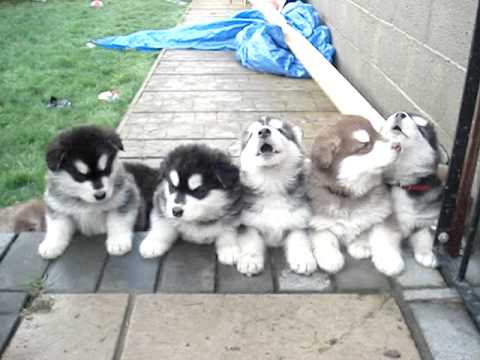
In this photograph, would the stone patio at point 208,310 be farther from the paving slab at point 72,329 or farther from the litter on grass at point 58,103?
the litter on grass at point 58,103

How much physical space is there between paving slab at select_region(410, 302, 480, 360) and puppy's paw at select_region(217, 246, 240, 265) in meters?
1.12

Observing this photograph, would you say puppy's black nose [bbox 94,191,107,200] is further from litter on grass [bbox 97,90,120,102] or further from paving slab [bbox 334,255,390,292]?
litter on grass [bbox 97,90,120,102]

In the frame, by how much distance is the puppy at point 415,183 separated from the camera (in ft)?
11.2

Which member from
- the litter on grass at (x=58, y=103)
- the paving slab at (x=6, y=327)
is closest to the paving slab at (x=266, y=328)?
the paving slab at (x=6, y=327)

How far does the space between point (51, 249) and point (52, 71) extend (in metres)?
5.60

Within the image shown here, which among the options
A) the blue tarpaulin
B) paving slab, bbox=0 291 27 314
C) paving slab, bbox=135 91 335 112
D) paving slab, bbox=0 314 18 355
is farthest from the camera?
the blue tarpaulin

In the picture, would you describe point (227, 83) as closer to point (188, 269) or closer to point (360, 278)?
point (188, 269)

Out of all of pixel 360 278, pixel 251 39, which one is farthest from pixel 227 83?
pixel 360 278

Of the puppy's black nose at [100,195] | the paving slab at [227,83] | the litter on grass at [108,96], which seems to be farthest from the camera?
the paving slab at [227,83]

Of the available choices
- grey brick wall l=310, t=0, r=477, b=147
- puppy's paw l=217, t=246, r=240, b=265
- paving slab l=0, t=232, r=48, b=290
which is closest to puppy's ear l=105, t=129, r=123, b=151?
paving slab l=0, t=232, r=48, b=290

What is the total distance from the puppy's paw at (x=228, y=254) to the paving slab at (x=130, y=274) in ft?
1.34

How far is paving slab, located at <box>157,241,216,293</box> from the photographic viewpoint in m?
3.28

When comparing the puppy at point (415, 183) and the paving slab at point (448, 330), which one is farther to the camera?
the puppy at point (415, 183)

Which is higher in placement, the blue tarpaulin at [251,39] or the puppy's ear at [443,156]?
the puppy's ear at [443,156]
